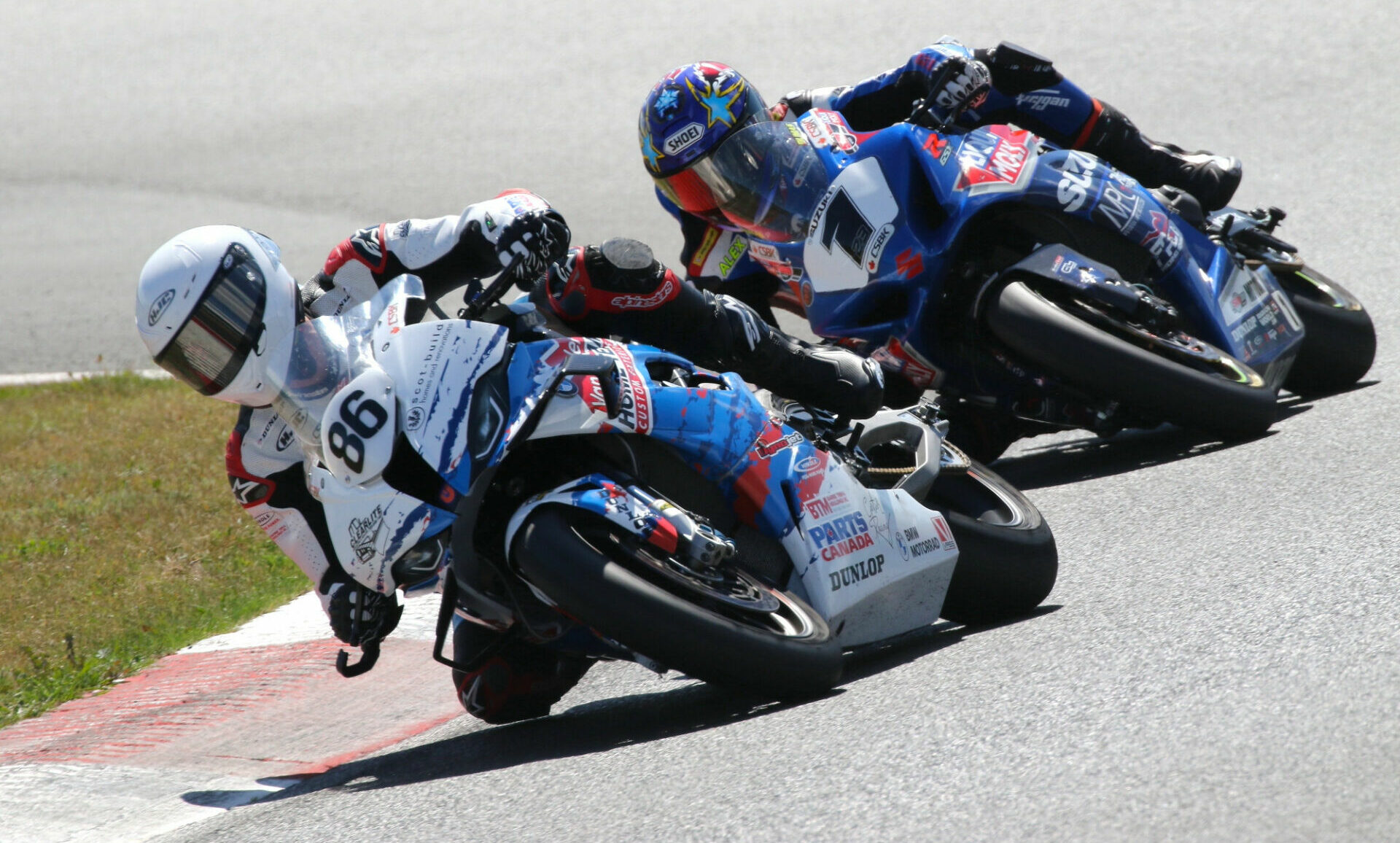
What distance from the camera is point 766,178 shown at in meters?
5.84

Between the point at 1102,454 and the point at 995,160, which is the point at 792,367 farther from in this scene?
the point at 1102,454

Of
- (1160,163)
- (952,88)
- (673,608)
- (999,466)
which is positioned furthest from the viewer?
(999,466)

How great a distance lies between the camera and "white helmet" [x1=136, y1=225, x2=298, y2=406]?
12.3 feet

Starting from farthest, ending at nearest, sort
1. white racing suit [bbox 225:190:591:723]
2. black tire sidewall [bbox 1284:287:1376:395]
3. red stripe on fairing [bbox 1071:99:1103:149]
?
red stripe on fairing [bbox 1071:99:1103:149] → black tire sidewall [bbox 1284:287:1376:395] → white racing suit [bbox 225:190:591:723]

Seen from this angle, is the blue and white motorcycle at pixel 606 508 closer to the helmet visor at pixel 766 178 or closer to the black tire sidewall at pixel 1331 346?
the helmet visor at pixel 766 178

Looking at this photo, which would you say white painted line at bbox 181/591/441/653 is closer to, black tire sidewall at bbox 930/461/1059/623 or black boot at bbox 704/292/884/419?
black boot at bbox 704/292/884/419

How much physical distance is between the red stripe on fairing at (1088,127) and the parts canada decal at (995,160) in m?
0.66

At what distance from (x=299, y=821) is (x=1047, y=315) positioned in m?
2.90

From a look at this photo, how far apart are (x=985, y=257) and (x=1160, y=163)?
1.10 meters

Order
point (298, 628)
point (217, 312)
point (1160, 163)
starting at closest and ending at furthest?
point (217, 312) → point (298, 628) → point (1160, 163)

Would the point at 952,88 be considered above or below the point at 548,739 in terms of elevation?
above

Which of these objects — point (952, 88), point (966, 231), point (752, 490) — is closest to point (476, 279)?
point (752, 490)

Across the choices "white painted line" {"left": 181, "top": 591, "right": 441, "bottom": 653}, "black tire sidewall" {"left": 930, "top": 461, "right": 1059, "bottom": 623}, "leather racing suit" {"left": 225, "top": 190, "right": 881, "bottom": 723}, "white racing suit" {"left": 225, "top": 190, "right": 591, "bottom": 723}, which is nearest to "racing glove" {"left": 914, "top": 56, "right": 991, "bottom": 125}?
"leather racing suit" {"left": 225, "top": 190, "right": 881, "bottom": 723}

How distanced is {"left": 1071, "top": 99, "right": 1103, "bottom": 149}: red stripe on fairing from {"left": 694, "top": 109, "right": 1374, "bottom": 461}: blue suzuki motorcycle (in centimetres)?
53
